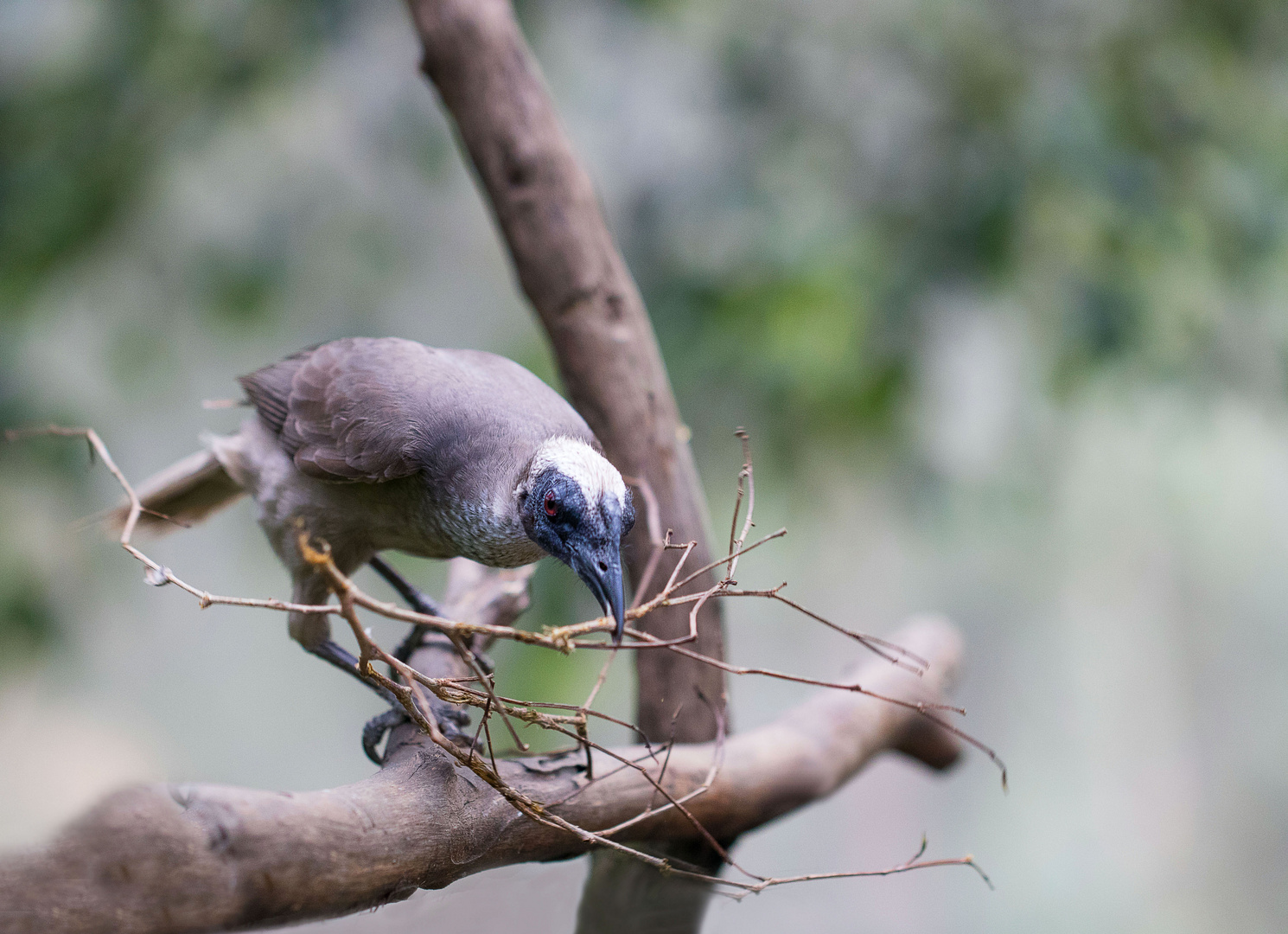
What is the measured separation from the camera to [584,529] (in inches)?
51.9

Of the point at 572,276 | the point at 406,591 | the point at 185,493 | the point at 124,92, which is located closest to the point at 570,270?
the point at 572,276

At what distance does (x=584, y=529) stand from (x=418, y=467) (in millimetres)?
343

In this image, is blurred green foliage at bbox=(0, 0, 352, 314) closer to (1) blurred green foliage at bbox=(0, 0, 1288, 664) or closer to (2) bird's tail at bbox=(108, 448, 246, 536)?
(1) blurred green foliage at bbox=(0, 0, 1288, 664)

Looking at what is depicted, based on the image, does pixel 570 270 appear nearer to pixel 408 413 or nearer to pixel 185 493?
pixel 408 413

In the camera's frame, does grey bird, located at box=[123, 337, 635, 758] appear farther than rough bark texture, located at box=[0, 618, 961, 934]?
Yes

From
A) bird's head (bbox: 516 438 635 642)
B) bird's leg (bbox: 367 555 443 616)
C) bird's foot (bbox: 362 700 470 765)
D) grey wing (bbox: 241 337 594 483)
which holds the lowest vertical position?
bird's foot (bbox: 362 700 470 765)

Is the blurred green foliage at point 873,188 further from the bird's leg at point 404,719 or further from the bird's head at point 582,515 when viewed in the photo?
the bird's head at point 582,515

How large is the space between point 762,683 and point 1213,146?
2.82m

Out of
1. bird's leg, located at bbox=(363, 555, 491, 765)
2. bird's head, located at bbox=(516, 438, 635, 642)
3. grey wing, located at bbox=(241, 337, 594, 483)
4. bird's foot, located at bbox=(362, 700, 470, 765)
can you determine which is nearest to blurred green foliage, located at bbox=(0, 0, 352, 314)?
grey wing, located at bbox=(241, 337, 594, 483)

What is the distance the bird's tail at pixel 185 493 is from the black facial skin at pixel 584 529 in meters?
0.84

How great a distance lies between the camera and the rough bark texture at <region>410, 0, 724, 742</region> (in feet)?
6.25

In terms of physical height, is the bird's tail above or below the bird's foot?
above

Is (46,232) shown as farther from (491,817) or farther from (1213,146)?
(1213,146)

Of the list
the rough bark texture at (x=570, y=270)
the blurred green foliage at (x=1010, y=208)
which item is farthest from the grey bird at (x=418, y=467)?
the blurred green foliage at (x=1010, y=208)
